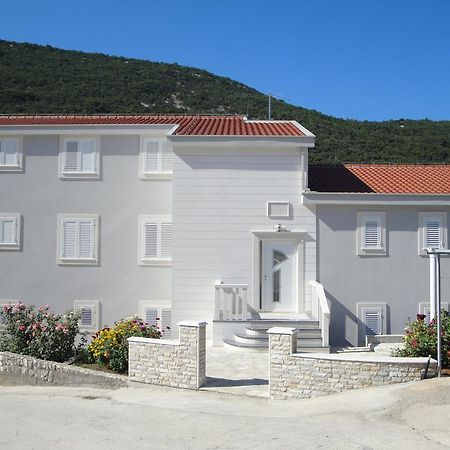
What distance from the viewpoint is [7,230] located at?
59.6 feet

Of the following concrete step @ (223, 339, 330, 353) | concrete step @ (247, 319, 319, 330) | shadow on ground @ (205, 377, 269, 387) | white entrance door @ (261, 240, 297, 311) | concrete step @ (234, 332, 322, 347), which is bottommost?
shadow on ground @ (205, 377, 269, 387)

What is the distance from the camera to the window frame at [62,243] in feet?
58.5

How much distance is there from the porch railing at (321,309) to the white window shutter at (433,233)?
3.43 metres

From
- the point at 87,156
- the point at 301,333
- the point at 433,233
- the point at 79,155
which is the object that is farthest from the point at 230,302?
the point at 79,155

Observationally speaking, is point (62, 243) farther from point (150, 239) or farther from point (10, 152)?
point (10, 152)

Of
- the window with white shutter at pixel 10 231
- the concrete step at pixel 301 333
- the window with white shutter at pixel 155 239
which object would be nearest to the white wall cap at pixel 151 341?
the concrete step at pixel 301 333

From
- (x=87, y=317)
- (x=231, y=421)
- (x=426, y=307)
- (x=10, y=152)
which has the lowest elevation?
(x=231, y=421)

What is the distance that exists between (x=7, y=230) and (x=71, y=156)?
306 cm

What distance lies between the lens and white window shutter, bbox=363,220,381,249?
16656 millimetres

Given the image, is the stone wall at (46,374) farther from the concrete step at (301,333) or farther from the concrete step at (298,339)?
the concrete step at (301,333)

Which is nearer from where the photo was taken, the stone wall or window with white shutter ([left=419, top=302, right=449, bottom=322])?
the stone wall

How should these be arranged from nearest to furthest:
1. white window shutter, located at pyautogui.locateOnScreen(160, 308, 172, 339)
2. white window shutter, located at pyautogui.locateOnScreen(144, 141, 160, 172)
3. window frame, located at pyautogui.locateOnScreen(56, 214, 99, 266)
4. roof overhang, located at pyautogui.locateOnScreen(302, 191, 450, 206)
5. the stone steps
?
the stone steps < roof overhang, located at pyautogui.locateOnScreen(302, 191, 450, 206) < white window shutter, located at pyautogui.locateOnScreen(160, 308, 172, 339) < window frame, located at pyautogui.locateOnScreen(56, 214, 99, 266) < white window shutter, located at pyautogui.locateOnScreen(144, 141, 160, 172)

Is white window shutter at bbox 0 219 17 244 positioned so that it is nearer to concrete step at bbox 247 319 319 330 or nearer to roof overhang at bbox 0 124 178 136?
roof overhang at bbox 0 124 178 136

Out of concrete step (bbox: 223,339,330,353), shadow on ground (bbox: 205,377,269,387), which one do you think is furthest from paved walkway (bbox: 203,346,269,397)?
concrete step (bbox: 223,339,330,353)
